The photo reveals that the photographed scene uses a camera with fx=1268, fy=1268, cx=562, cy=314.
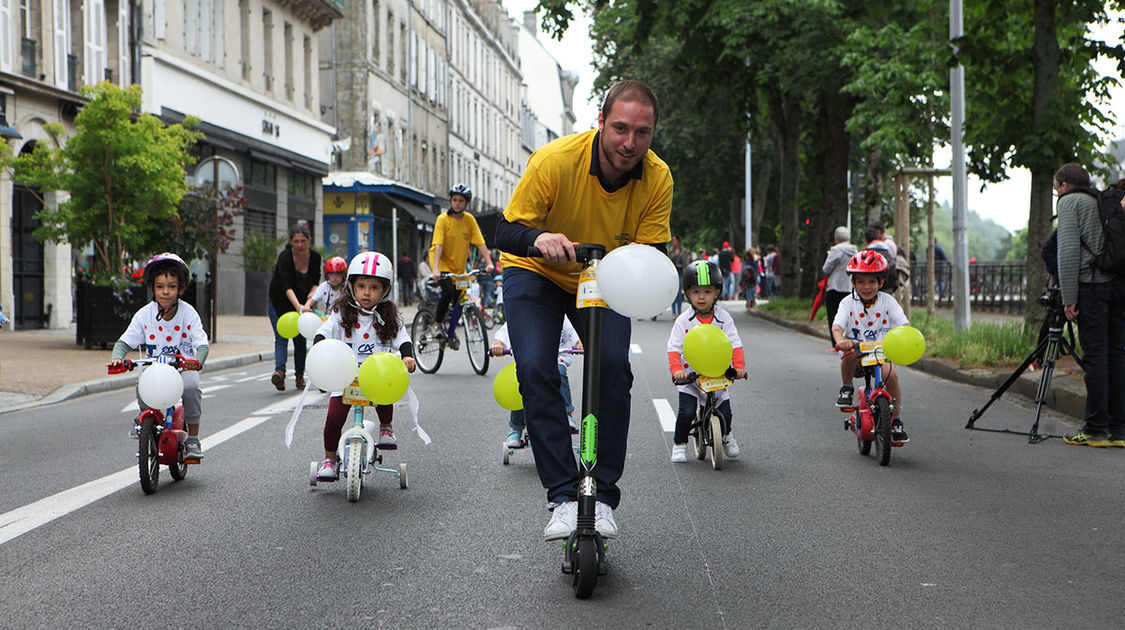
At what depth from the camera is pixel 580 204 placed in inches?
189

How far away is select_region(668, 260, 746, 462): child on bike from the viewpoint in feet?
24.8

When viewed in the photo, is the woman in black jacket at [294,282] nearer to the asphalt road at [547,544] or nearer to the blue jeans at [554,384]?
the asphalt road at [547,544]

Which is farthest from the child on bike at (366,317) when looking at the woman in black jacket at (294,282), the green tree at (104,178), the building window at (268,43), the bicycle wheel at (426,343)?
the building window at (268,43)

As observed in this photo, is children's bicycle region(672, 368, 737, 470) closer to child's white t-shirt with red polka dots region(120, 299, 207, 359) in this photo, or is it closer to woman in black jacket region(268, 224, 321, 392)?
child's white t-shirt with red polka dots region(120, 299, 207, 359)

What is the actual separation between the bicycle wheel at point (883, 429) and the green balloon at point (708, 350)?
110cm

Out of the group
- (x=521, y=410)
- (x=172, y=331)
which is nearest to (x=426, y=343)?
(x=521, y=410)

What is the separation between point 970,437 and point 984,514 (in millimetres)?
3235

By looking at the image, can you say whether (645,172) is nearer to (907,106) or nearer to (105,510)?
(105,510)

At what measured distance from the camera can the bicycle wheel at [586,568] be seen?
439 centimetres

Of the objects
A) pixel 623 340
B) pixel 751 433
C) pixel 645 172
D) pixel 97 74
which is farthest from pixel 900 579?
pixel 97 74

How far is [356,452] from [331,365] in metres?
0.48

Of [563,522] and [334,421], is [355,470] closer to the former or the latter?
[334,421]

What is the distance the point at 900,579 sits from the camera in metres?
4.80

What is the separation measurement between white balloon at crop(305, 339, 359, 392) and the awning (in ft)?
130
